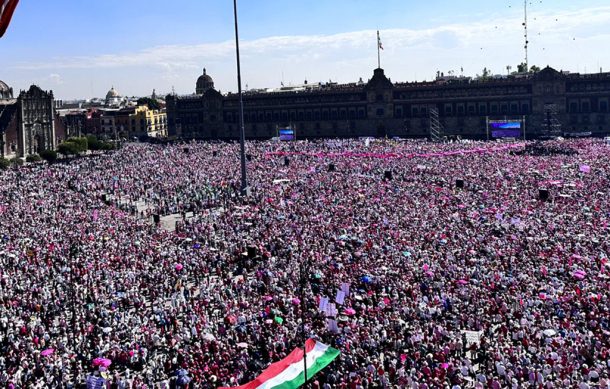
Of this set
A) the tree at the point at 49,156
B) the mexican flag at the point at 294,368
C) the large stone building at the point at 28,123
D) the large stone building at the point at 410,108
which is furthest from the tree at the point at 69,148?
the mexican flag at the point at 294,368

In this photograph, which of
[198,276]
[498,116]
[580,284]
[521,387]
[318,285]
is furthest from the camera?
[498,116]

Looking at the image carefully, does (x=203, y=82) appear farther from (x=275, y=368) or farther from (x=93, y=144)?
(x=275, y=368)

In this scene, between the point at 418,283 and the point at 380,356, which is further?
the point at 418,283

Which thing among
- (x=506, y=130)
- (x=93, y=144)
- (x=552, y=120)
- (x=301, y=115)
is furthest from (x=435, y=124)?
(x=93, y=144)

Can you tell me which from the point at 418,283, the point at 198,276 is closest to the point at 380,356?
the point at 418,283

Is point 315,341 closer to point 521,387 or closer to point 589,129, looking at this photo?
point 521,387

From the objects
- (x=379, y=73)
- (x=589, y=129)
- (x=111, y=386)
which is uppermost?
(x=379, y=73)

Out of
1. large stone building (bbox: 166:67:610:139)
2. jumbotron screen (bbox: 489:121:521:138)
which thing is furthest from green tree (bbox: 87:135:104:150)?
jumbotron screen (bbox: 489:121:521:138)
